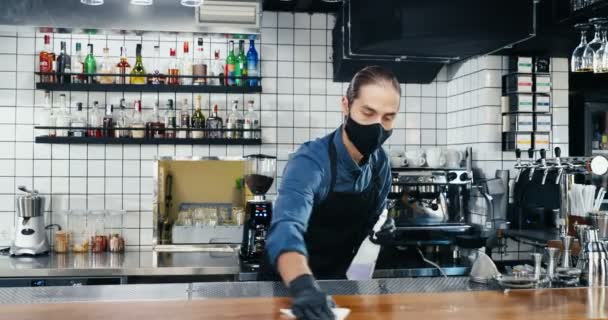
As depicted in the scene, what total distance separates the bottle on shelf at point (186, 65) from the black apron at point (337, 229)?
6.70ft

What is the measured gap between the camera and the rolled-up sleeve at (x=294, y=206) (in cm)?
190

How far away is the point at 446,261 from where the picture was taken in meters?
4.20

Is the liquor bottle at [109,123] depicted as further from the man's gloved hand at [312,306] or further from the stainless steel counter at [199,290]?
the man's gloved hand at [312,306]

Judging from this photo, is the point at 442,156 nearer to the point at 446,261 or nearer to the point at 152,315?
the point at 446,261

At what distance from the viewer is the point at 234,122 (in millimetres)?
4535

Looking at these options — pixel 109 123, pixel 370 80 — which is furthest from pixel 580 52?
pixel 109 123

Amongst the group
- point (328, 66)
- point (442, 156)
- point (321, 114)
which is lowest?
point (442, 156)

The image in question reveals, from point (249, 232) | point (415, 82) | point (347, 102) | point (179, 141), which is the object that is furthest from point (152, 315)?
point (415, 82)

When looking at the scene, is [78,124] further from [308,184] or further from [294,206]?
[294,206]

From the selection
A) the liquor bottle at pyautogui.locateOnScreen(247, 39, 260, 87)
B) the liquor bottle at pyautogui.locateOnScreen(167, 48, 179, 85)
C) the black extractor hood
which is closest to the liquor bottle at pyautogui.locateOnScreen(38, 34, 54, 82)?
the liquor bottle at pyautogui.locateOnScreen(167, 48, 179, 85)

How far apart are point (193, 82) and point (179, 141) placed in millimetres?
421

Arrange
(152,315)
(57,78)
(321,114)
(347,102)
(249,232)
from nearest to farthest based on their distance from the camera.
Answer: (152,315)
(347,102)
(249,232)
(57,78)
(321,114)

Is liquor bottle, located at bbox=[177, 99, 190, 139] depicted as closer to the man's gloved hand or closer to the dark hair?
the dark hair

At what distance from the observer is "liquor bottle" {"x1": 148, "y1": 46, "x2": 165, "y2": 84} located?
438 centimetres
